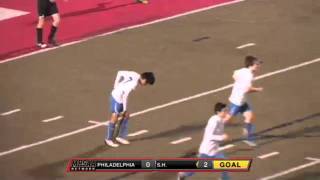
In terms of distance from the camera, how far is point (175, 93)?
79.6ft

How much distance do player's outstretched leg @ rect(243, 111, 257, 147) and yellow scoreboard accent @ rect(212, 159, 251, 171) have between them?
5.11 feet

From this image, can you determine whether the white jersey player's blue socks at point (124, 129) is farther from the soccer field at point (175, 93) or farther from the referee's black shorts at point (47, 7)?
the referee's black shorts at point (47, 7)

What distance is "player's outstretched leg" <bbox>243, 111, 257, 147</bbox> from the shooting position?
2088cm

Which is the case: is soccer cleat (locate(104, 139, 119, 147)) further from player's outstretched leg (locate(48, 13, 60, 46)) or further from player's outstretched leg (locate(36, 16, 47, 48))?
player's outstretched leg (locate(36, 16, 47, 48))

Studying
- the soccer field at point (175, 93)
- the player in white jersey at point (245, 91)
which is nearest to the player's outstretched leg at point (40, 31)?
the soccer field at point (175, 93)

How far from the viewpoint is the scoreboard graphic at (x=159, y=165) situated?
18453mm

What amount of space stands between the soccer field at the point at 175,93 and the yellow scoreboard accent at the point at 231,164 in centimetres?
35

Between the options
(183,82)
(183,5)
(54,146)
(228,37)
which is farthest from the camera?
(183,5)

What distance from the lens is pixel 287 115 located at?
22797 millimetres

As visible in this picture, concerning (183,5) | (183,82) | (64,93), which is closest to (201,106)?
(183,82)

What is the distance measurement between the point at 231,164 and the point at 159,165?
140 centimetres

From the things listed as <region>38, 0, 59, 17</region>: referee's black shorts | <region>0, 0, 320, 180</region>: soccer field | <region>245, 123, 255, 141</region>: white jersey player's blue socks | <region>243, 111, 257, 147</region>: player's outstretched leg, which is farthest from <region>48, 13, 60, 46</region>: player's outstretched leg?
<region>245, 123, 255, 141</region>: white jersey player's blue socks

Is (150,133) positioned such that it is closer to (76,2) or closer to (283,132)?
(283,132)

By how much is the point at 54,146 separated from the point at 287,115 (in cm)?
536
